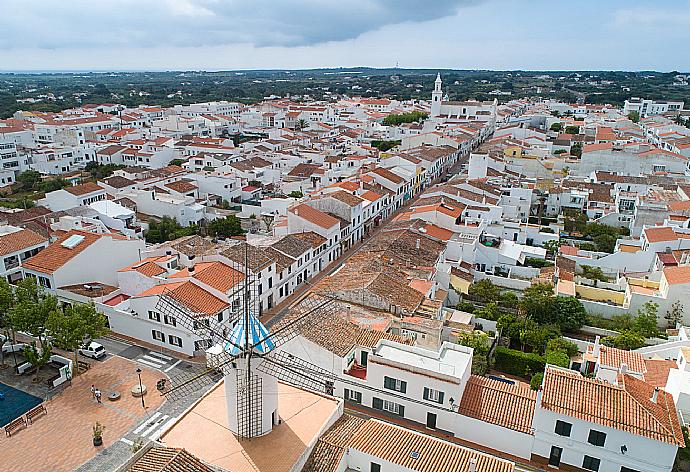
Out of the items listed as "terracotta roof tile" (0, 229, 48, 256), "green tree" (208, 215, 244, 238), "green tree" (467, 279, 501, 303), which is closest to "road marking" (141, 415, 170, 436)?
"terracotta roof tile" (0, 229, 48, 256)

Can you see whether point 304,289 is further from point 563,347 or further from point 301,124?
point 301,124

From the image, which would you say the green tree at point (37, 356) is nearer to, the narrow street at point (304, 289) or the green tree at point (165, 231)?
the narrow street at point (304, 289)

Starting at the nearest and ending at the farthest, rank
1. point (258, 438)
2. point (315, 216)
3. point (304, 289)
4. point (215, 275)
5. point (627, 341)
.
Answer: point (258, 438) → point (627, 341) → point (215, 275) → point (304, 289) → point (315, 216)

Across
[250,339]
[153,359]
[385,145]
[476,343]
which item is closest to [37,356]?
[153,359]

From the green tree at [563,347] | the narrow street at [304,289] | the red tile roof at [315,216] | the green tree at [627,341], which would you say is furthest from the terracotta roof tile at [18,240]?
the green tree at [627,341]

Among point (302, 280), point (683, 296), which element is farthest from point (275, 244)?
point (683, 296)

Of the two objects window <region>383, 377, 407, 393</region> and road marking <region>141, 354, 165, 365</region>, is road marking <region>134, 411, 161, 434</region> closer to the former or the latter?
road marking <region>141, 354, 165, 365</region>

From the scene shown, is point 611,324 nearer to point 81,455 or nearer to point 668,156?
point 81,455
